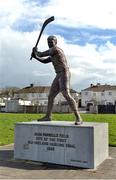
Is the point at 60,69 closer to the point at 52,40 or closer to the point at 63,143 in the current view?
the point at 52,40

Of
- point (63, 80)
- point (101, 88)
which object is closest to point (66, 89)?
point (63, 80)

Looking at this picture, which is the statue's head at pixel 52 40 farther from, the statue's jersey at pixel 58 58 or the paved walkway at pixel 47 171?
the paved walkway at pixel 47 171

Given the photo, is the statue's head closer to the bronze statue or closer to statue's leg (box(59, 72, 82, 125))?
the bronze statue

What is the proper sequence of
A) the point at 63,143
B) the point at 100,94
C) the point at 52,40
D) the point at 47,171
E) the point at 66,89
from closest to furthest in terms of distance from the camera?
the point at 47,171
the point at 63,143
the point at 66,89
the point at 52,40
the point at 100,94

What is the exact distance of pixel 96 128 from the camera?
9828 mm

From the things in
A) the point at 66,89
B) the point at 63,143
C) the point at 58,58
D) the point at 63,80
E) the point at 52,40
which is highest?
the point at 52,40

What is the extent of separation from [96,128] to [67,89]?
1501mm

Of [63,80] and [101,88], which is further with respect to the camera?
[101,88]

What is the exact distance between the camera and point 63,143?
32.6ft

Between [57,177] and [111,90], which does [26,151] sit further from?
[111,90]

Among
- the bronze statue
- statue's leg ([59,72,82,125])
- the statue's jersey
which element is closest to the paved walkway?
the bronze statue

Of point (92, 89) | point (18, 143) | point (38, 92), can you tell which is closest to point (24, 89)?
point (38, 92)

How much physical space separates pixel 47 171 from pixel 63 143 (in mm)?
1011

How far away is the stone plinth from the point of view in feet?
31.5
